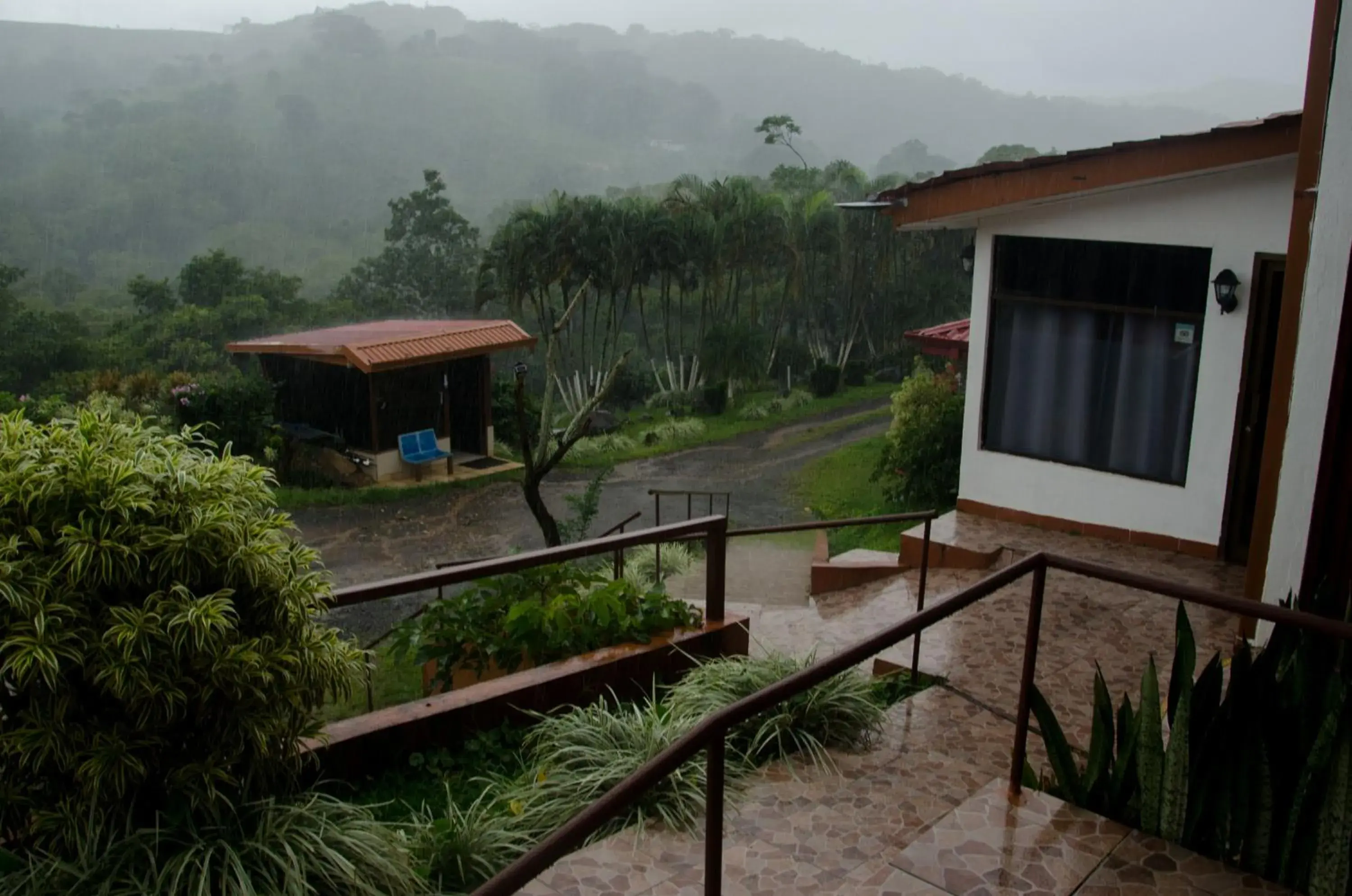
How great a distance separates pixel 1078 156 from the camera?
7691mm

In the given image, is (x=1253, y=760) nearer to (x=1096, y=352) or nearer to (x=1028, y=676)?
(x=1028, y=676)

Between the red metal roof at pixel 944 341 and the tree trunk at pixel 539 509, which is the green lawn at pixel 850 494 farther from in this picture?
the tree trunk at pixel 539 509

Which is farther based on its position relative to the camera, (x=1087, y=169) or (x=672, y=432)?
(x=672, y=432)

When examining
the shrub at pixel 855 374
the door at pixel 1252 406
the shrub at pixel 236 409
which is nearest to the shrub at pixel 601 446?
the shrub at pixel 236 409

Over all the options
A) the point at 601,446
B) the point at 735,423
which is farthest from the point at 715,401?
the point at 601,446

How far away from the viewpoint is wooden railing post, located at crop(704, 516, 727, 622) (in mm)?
5301

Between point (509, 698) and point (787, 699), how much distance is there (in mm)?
2241

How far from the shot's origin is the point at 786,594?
1020cm

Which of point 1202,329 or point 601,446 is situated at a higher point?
point 1202,329

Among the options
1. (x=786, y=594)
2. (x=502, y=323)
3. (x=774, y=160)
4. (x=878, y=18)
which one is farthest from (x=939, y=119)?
(x=786, y=594)

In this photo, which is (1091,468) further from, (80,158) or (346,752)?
(80,158)

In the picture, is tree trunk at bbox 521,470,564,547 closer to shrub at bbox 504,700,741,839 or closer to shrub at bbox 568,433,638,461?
shrub at bbox 568,433,638,461

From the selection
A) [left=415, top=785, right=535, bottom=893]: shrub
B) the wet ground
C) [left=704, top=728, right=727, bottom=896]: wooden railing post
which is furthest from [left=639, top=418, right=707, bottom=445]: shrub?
[left=704, top=728, right=727, bottom=896]: wooden railing post

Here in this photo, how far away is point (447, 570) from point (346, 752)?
0.75 metres
